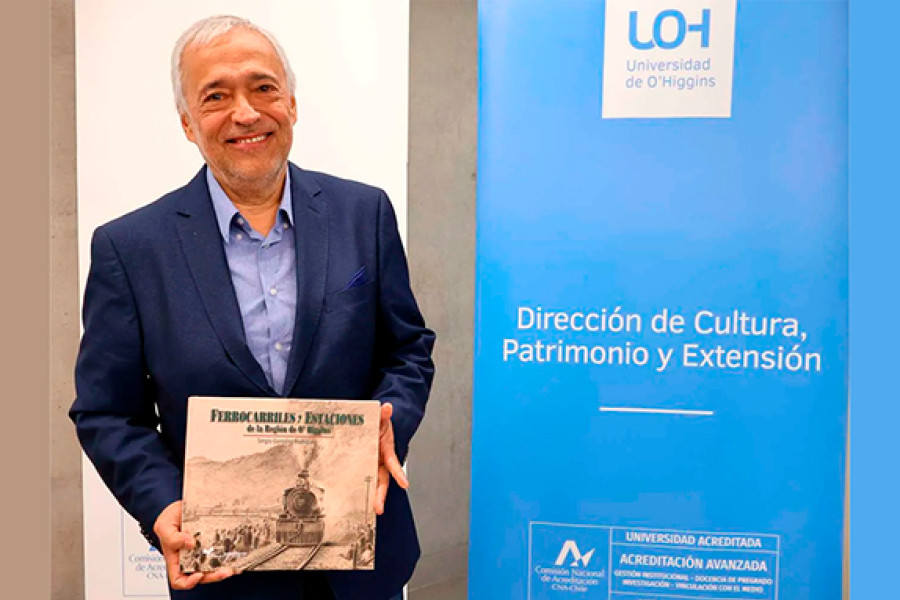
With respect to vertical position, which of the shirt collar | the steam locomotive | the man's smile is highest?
the man's smile

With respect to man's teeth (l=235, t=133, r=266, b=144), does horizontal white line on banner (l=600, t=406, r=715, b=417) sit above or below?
below

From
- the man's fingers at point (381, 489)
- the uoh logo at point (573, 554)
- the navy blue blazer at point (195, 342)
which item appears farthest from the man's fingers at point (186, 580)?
the uoh logo at point (573, 554)

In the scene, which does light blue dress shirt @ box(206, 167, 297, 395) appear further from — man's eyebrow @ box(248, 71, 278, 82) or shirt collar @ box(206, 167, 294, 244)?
man's eyebrow @ box(248, 71, 278, 82)

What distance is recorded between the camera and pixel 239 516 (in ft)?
6.44

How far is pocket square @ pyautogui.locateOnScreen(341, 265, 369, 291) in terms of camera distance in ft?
6.97

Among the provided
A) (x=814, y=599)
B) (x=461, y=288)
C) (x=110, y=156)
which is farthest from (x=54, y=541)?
(x=814, y=599)

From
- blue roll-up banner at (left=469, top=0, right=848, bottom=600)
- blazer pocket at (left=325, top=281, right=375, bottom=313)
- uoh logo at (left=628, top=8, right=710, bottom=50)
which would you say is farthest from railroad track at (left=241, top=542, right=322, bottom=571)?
uoh logo at (left=628, top=8, right=710, bottom=50)

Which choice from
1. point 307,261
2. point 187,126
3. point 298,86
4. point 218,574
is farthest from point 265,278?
point 298,86

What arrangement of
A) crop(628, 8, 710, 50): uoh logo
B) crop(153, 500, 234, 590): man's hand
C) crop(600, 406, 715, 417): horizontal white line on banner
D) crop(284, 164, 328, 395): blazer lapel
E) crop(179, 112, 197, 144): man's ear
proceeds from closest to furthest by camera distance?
crop(153, 500, 234, 590): man's hand
crop(284, 164, 328, 395): blazer lapel
crop(179, 112, 197, 144): man's ear
crop(628, 8, 710, 50): uoh logo
crop(600, 406, 715, 417): horizontal white line on banner

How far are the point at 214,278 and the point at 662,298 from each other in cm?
159

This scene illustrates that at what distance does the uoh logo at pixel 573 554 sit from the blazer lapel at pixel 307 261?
1.46 metres

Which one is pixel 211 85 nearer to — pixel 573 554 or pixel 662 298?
pixel 662 298

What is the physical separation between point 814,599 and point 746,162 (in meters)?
1.51

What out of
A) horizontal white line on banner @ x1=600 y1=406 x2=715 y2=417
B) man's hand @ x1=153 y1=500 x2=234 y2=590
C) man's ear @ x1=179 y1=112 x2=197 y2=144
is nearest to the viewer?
man's hand @ x1=153 y1=500 x2=234 y2=590
